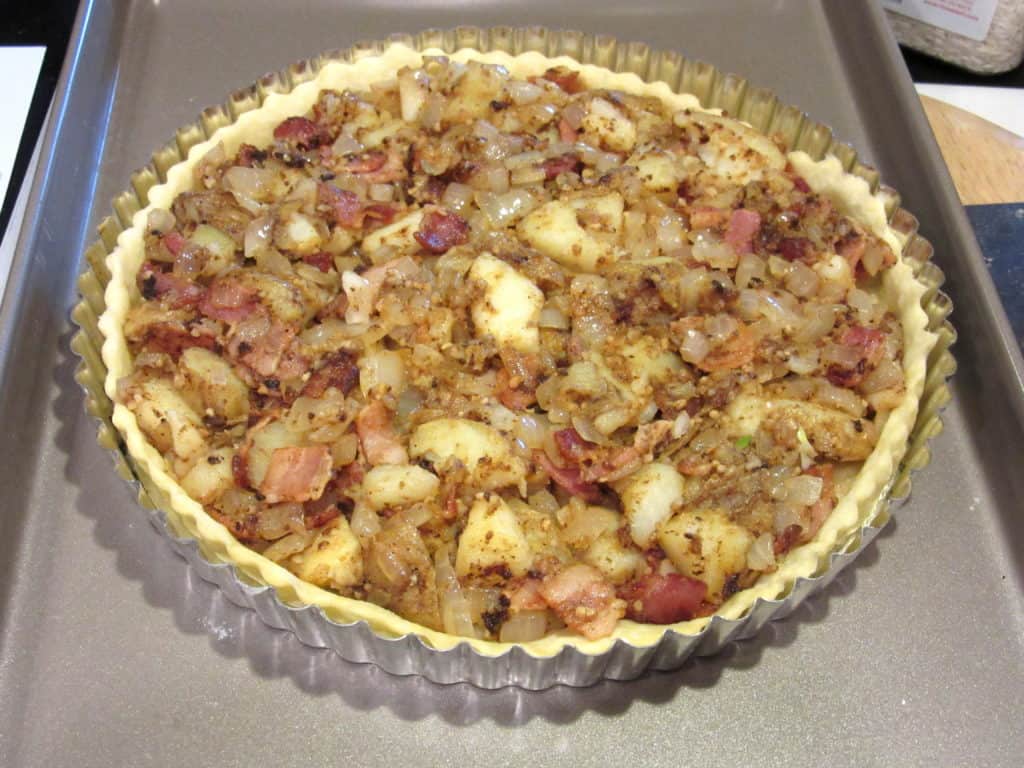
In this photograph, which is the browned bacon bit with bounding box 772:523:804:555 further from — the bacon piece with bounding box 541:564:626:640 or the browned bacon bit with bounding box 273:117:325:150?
the browned bacon bit with bounding box 273:117:325:150

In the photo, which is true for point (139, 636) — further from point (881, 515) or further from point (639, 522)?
point (881, 515)

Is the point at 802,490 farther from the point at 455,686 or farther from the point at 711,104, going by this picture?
the point at 711,104

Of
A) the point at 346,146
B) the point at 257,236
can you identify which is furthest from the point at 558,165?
the point at 257,236

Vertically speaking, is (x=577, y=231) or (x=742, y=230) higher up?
(x=742, y=230)

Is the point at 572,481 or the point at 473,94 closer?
Answer: the point at 572,481

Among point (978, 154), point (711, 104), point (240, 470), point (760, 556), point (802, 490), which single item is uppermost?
point (978, 154)

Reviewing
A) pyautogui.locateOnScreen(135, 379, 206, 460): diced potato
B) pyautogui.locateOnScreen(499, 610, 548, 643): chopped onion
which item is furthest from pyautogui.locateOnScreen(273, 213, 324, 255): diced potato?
pyautogui.locateOnScreen(499, 610, 548, 643): chopped onion
